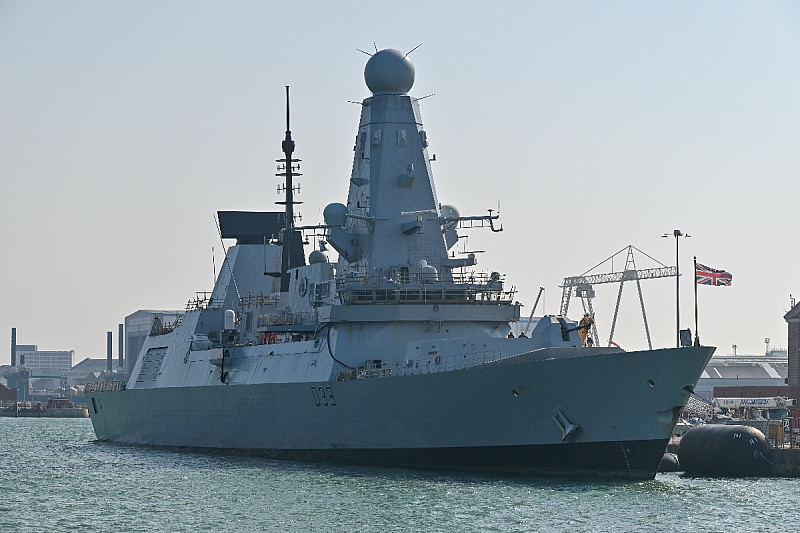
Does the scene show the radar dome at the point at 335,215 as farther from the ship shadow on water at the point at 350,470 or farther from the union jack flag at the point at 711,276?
the union jack flag at the point at 711,276

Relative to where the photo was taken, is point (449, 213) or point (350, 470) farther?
point (449, 213)

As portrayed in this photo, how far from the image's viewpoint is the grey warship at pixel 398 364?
1207 inches

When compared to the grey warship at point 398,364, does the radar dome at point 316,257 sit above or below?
above

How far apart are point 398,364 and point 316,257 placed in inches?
336

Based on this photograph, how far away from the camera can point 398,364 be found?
36.1m

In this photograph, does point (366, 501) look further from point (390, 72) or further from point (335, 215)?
point (390, 72)

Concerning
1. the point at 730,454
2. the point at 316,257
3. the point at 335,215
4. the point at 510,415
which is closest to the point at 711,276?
the point at 730,454

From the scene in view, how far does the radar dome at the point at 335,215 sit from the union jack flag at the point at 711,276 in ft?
34.4

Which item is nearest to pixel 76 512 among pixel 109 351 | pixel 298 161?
pixel 298 161

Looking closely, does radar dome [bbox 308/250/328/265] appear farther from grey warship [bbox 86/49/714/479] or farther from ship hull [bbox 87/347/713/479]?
ship hull [bbox 87/347/713/479]

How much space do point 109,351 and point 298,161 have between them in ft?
408

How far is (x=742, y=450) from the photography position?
35.2m

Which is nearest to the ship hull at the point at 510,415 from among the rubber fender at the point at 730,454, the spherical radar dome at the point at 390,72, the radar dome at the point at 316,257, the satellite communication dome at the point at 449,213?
the rubber fender at the point at 730,454

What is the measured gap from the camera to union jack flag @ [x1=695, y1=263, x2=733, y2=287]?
3569cm
